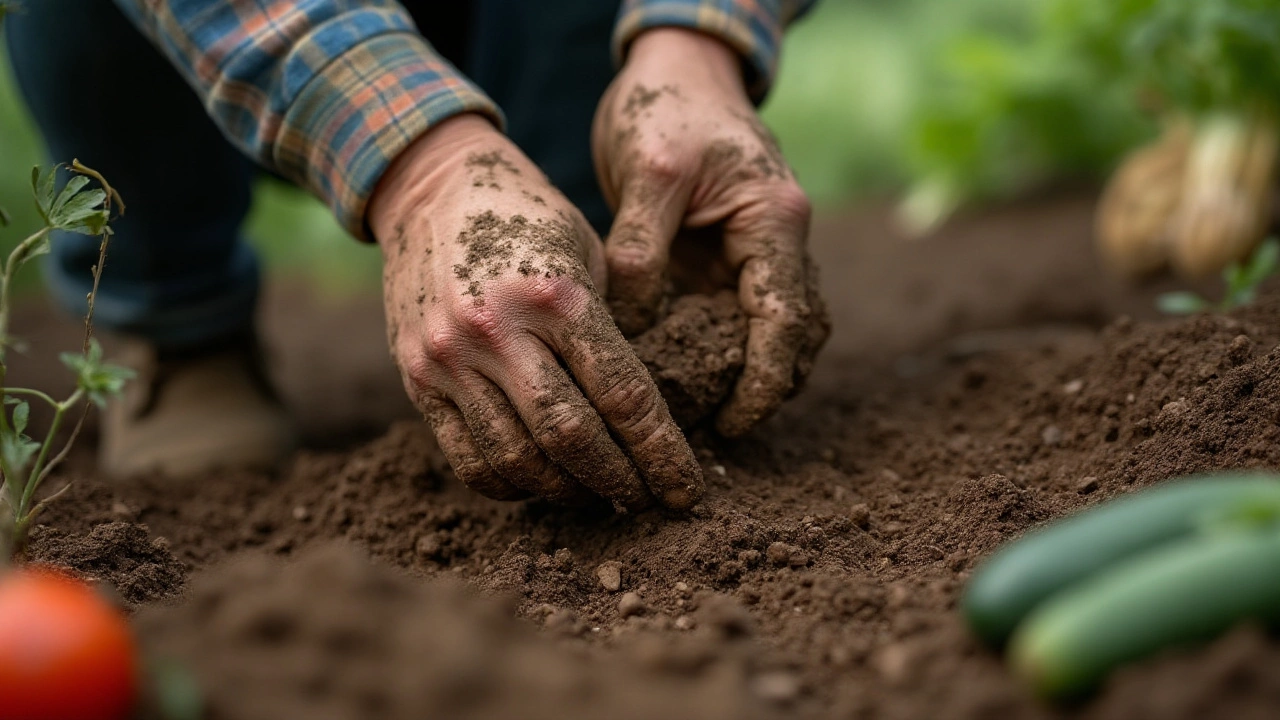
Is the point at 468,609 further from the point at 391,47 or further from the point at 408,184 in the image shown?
the point at 391,47

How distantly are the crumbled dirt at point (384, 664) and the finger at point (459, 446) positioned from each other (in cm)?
56

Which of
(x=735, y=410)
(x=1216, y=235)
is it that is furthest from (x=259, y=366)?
(x=1216, y=235)

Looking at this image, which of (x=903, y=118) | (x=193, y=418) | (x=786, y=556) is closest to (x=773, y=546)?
(x=786, y=556)

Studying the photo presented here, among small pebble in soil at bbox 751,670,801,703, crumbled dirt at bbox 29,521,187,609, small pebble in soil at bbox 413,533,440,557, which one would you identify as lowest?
crumbled dirt at bbox 29,521,187,609

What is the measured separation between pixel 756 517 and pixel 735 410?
261 mm

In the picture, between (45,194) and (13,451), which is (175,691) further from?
(45,194)

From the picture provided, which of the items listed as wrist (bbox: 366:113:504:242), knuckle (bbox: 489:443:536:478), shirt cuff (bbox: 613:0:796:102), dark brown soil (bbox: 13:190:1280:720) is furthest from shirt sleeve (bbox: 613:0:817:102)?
knuckle (bbox: 489:443:536:478)

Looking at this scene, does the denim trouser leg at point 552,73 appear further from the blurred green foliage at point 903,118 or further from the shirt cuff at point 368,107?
the blurred green foliage at point 903,118

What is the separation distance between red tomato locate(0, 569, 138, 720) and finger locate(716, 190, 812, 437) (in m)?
1.23

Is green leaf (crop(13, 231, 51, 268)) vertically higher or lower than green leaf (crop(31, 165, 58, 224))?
lower

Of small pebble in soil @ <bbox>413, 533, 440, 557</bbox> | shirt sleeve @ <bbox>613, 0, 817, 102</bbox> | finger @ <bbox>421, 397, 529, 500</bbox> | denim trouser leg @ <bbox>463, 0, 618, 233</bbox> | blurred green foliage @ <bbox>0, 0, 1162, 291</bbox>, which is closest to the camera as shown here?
finger @ <bbox>421, 397, 529, 500</bbox>

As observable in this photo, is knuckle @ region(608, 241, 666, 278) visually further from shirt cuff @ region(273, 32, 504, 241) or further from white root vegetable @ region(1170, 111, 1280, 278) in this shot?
white root vegetable @ region(1170, 111, 1280, 278)

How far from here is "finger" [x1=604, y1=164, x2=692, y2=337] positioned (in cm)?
200

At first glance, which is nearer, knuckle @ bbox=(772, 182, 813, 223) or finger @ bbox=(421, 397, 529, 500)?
finger @ bbox=(421, 397, 529, 500)
